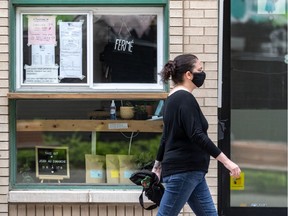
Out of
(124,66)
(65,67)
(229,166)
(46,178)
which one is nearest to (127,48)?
(124,66)

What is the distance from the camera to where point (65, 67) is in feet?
19.5

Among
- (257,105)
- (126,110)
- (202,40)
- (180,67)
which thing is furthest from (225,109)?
(180,67)

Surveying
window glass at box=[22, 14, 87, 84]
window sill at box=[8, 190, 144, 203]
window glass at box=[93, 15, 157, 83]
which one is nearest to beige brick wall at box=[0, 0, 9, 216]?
window sill at box=[8, 190, 144, 203]

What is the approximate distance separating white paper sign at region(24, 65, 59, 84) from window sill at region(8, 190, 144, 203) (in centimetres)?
108

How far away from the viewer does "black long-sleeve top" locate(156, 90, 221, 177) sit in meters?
4.30

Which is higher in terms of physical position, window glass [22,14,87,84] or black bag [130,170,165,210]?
window glass [22,14,87,84]

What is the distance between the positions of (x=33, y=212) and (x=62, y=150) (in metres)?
0.66

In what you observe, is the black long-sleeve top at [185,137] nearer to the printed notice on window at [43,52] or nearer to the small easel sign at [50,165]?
the small easel sign at [50,165]

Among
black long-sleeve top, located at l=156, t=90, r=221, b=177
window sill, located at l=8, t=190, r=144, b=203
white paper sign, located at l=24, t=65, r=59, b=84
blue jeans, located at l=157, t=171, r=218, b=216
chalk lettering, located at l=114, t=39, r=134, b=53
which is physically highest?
chalk lettering, located at l=114, t=39, r=134, b=53

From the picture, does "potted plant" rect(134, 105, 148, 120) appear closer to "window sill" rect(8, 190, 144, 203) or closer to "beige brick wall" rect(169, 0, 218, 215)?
"beige brick wall" rect(169, 0, 218, 215)

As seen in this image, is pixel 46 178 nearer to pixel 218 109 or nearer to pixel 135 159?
pixel 135 159

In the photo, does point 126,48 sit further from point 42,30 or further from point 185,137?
point 185,137

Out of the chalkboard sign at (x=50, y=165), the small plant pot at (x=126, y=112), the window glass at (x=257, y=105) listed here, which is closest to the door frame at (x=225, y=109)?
the window glass at (x=257, y=105)

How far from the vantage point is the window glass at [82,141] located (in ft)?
19.3
